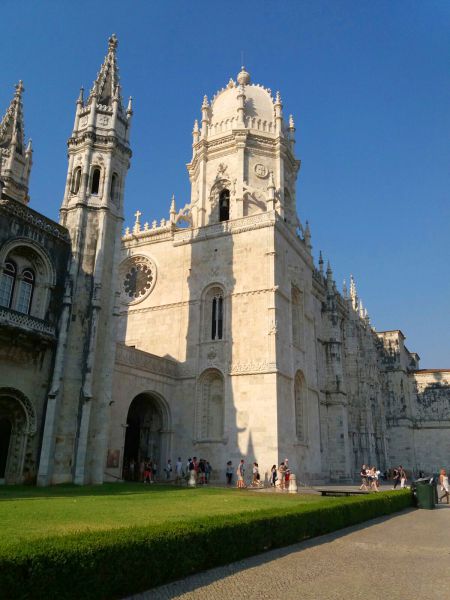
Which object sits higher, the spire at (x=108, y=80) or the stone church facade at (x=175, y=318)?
the spire at (x=108, y=80)

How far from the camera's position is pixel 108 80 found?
2925cm

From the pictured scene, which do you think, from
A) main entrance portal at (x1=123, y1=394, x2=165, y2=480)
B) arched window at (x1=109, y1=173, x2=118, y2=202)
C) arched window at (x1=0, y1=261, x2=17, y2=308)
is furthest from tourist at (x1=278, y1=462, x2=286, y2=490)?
arched window at (x1=109, y1=173, x2=118, y2=202)

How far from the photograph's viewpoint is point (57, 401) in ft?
71.9

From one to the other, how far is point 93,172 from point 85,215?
Answer: 9.86 feet

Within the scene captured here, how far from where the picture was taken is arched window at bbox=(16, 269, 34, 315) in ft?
73.5

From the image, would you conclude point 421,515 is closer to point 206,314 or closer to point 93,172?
point 206,314

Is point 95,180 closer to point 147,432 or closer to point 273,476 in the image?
point 147,432

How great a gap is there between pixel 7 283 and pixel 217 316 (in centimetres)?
1436

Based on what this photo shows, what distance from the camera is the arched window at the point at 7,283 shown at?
2180 centimetres

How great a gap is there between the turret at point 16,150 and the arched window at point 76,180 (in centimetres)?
638

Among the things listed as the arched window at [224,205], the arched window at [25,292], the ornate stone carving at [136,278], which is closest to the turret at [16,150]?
the ornate stone carving at [136,278]

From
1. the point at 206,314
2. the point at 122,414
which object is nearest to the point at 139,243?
the point at 206,314

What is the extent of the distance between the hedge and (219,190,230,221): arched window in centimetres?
2906

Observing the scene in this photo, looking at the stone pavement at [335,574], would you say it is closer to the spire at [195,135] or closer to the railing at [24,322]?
the railing at [24,322]
